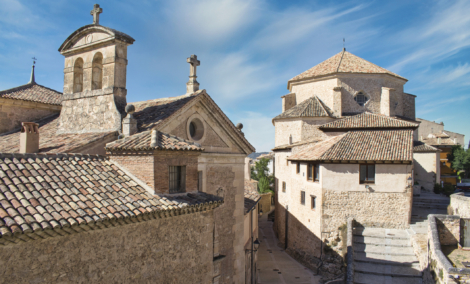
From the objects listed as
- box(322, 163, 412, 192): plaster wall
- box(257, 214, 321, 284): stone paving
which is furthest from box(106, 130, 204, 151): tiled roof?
box(257, 214, 321, 284): stone paving

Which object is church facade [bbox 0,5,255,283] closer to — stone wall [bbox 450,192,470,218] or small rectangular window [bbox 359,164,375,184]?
small rectangular window [bbox 359,164,375,184]

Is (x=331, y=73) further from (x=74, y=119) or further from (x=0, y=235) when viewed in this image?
(x=0, y=235)

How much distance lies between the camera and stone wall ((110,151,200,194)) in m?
7.55

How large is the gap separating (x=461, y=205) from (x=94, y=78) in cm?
1900

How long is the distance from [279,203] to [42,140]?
684 inches

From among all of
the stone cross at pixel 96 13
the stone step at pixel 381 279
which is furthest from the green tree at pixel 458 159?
the stone cross at pixel 96 13

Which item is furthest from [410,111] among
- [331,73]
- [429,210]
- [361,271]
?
[361,271]

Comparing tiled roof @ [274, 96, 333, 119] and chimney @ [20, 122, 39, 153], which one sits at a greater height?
tiled roof @ [274, 96, 333, 119]

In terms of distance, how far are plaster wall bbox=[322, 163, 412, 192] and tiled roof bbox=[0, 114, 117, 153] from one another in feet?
37.8

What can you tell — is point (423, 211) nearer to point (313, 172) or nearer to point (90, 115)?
point (313, 172)

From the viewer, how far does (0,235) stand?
4.45 m

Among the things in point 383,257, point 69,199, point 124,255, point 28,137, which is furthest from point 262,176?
point 69,199

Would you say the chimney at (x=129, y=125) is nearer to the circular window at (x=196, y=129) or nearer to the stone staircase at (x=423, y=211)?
the circular window at (x=196, y=129)

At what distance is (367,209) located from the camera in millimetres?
16359
